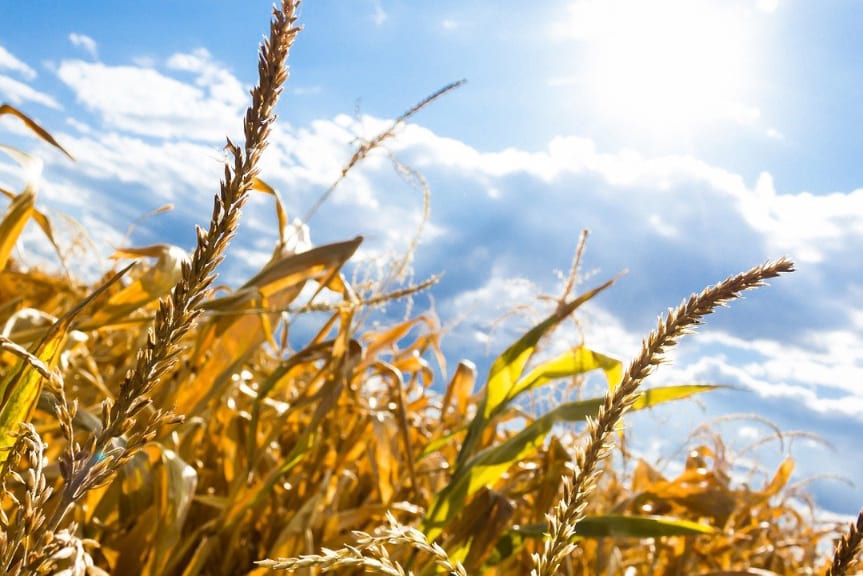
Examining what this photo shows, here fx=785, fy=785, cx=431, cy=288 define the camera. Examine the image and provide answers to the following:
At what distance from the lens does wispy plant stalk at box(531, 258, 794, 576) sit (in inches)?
14.9

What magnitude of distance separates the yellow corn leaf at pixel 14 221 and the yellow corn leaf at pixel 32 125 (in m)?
0.12

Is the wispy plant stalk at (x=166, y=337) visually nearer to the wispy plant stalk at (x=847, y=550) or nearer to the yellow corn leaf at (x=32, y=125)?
the wispy plant stalk at (x=847, y=550)

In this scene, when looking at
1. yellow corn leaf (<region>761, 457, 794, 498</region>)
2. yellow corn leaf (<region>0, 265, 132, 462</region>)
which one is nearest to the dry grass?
yellow corn leaf (<region>0, 265, 132, 462</region>)

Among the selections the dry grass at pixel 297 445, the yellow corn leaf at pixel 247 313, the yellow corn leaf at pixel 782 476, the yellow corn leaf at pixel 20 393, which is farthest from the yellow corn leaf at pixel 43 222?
the yellow corn leaf at pixel 782 476

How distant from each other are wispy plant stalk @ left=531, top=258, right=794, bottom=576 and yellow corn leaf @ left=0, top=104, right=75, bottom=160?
3.87 ft

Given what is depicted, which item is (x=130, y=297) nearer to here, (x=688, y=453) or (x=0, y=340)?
(x=0, y=340)

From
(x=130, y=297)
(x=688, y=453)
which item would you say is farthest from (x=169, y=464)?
(x=688, y=453)

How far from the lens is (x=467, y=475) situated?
4.57 feet

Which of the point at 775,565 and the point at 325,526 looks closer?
the point at 325,526

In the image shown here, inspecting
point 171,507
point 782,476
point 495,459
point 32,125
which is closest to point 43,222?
point 32,125

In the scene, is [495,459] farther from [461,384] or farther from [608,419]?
[608,419]

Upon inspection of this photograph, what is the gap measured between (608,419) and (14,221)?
113 cm

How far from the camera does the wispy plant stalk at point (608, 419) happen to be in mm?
379

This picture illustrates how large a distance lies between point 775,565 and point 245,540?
6.03 feet
